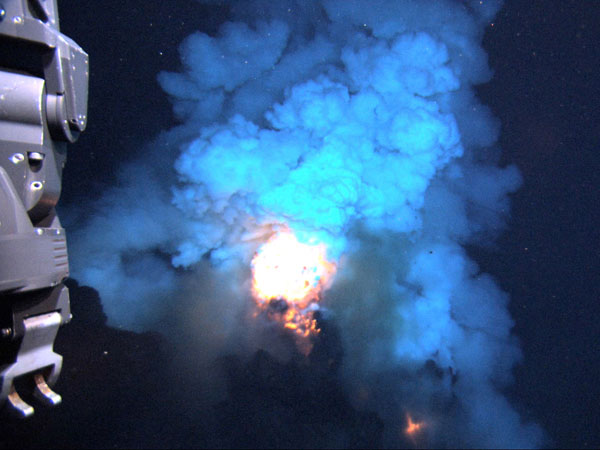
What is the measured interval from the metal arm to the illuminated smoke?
2831mm

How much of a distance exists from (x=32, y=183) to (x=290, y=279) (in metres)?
4.24

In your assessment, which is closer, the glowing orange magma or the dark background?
the dark background

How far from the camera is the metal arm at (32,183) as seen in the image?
9.58ft

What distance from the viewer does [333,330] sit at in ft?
21.6

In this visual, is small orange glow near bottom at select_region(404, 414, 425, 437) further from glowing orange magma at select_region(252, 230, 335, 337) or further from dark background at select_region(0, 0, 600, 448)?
glowing orange magma at select_region(252, 230, 335, 337)

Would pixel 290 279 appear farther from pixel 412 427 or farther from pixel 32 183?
pixel 32 183

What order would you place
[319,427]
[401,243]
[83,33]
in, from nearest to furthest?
[83,33], [319,427], [401,243]

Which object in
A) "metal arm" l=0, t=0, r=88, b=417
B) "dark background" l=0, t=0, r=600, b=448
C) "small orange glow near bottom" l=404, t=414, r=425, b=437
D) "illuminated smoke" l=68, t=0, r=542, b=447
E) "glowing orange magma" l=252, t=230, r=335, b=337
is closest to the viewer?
"metal arm" l=0, t=0, r=88, b=417

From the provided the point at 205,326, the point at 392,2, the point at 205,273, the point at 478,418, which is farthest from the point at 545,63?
the point at 205,326

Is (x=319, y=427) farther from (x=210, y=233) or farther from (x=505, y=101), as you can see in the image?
(x=505, y=101)

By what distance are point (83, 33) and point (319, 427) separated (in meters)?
7.02

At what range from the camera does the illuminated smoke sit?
618cm

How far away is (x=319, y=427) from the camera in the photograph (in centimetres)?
597

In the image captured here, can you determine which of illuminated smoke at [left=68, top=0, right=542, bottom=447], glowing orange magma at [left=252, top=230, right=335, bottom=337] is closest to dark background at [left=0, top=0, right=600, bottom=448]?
illuminated smoke at [left=68, top=0, right=542, bottom=447]
